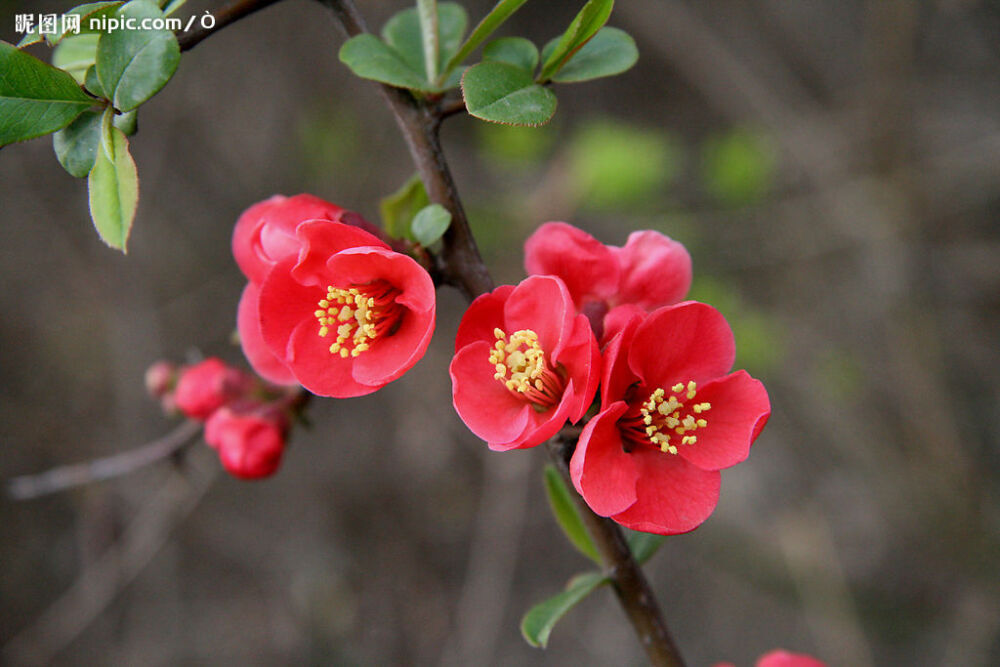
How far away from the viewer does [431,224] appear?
76cm

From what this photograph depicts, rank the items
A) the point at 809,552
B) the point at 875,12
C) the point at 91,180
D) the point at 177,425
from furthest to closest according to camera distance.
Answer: the point at 177,425 < the point at 809,552 < the point at 875,12 < the point at 91,180

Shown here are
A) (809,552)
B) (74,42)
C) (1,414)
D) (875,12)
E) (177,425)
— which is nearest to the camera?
(74,42)

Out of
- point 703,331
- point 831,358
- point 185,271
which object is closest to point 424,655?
point 185,271

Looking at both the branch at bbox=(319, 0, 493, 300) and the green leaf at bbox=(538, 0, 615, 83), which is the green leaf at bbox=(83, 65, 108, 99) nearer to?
the branch at bbox=(319, 0, 493, 300)

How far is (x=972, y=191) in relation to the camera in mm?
2758

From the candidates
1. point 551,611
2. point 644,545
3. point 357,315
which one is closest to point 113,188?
point 357,315

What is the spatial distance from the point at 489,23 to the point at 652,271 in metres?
0.33

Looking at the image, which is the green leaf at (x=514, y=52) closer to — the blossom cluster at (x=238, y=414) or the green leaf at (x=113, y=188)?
the green leaf at (x=113, y=188)

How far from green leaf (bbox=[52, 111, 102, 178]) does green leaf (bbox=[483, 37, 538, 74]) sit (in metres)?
0.40

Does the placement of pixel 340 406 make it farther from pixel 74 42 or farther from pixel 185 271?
pixel 74 42

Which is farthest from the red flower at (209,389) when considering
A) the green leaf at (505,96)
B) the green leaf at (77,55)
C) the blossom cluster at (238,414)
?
the green leaf at (505,96)

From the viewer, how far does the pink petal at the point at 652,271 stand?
858 mm

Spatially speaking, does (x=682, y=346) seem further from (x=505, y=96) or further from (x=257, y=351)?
(x=257, y=351)

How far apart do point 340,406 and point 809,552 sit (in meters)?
2.00
